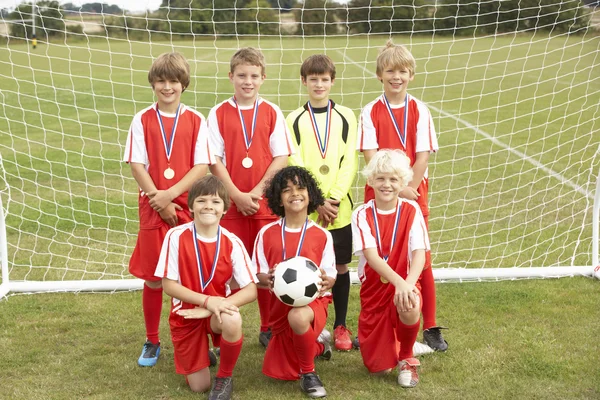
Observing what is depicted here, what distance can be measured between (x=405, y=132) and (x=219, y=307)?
1.53 metres

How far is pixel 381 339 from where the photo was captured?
155 inches

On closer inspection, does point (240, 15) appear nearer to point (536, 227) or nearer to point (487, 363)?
point (536, 227)

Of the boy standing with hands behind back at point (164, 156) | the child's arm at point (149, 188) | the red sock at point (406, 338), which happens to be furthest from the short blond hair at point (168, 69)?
the red sock at point (406, 338)

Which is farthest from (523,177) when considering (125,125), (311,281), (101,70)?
(101,70)

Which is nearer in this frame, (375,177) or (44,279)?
(375,177)

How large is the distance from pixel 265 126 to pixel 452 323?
5.60 feet

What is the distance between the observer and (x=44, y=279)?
564 cm

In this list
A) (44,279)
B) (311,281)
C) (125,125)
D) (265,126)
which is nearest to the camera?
(311,281)

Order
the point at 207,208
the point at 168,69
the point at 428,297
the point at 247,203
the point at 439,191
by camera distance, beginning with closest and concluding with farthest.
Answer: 1. the point at 207,208
2. the point at 168,69
3. the point at 247,203
4. the point at 428,297
5. the point at 439,191

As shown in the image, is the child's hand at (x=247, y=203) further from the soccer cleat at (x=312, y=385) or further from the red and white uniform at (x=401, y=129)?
the soccer cleat at (x=312, y=385)

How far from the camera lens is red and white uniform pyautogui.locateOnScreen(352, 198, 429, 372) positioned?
3.91 meters

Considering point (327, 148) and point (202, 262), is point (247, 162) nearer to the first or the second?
point (327, 148)

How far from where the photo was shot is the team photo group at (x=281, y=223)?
12.2 ft

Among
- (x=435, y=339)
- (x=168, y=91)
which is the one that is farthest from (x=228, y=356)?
(x=168, y=91)
